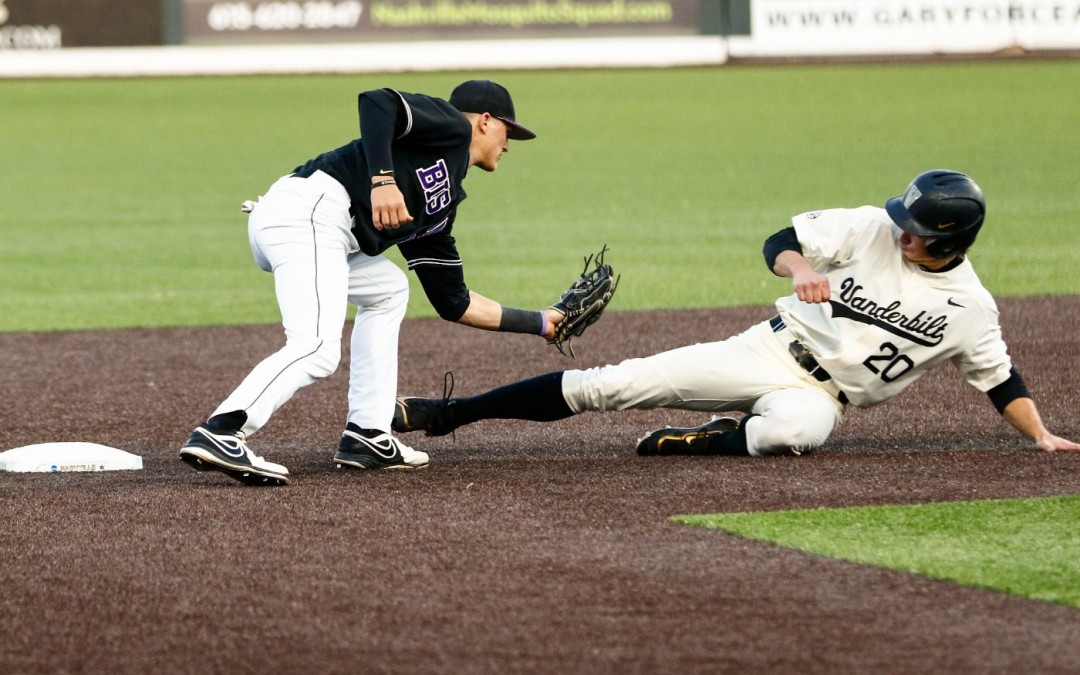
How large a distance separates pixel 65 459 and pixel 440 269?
1.55m

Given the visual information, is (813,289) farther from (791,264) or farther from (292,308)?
(292,308)

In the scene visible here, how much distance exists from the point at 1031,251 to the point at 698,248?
101 inches

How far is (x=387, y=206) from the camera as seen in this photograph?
564 cm

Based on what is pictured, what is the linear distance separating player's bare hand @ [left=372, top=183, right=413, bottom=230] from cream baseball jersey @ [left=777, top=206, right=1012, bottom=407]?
1445 millimetres

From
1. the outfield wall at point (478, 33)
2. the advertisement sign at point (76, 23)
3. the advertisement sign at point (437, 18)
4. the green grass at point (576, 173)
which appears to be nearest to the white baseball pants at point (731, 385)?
the green grass at point (576, 173)

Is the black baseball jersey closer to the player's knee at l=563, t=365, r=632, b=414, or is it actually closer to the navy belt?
the player's knee at l=563, t=365, r=632, b=414

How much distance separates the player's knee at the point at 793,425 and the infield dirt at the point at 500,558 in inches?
3.3

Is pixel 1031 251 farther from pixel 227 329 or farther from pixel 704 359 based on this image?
pixel 704 359

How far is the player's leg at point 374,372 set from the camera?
246 inches

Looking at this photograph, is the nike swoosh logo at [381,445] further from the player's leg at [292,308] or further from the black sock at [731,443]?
the black sock at [731,443]

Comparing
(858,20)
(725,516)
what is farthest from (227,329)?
(858,20)

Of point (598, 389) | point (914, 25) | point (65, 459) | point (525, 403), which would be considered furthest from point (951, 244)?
point (914, 25)

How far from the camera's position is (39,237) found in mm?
15016

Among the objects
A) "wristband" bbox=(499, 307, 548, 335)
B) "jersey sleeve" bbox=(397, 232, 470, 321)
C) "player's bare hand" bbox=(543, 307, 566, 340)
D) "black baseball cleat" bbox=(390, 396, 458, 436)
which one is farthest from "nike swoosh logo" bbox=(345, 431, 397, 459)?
"player's bare hand" bbox=(543, 307, 566, 340)
